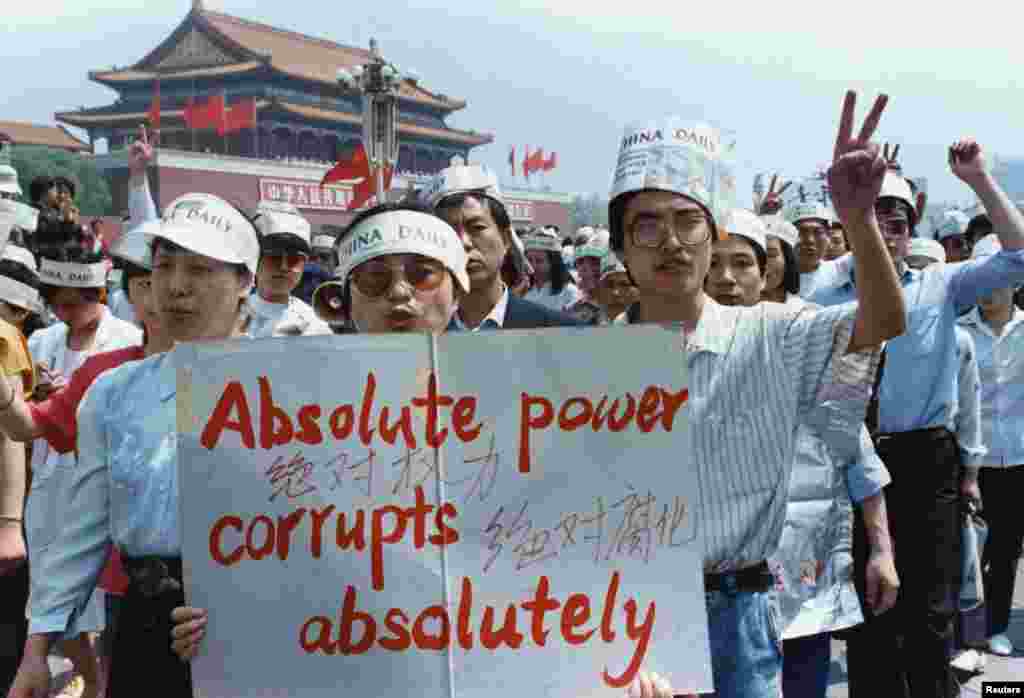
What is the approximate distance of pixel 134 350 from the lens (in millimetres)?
3037

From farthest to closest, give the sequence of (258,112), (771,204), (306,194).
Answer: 1. (258,112)
2. (306,194)
3. (771,204)

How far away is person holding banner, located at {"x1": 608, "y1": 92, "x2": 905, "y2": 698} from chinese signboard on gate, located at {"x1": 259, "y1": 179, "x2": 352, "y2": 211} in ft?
130

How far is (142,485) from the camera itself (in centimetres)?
217

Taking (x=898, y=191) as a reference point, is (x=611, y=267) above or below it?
below

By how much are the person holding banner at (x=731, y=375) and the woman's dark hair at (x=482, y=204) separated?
1386 millimetres

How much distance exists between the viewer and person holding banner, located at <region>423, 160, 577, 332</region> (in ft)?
11.1

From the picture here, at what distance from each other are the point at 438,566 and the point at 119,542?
0.63 m

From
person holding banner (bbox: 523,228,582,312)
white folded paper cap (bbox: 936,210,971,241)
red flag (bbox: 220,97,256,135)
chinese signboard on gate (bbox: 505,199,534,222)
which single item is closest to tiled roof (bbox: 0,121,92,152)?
red flag (bbox: 220,97,256,135)

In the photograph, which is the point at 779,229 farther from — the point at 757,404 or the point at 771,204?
the point at 757,404

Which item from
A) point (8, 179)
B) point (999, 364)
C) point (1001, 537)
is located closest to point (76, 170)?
point (8, 179)

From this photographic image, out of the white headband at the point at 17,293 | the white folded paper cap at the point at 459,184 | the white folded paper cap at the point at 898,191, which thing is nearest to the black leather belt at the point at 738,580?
the white folded paper cap at the point at 459,184

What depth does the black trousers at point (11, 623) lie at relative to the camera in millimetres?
3578

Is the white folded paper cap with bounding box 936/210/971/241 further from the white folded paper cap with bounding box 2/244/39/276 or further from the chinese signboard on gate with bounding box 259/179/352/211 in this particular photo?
the chinese signboard on gate with bounding box 259/179/352/211

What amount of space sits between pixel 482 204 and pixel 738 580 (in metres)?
1.74
